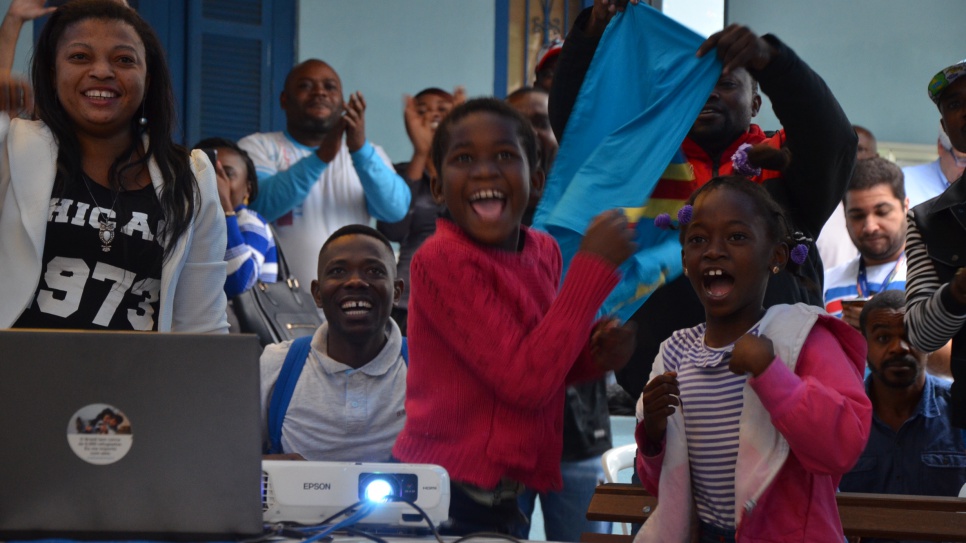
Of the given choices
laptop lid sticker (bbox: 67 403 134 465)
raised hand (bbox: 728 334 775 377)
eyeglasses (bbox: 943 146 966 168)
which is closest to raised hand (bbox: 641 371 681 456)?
raised hand (bbox: 728 334 775 377)

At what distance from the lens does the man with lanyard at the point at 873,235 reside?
4.53 metres

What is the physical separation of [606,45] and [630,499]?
3.87 ft

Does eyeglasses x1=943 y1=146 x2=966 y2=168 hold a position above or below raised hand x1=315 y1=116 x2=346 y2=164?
above

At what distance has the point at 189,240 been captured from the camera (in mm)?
2414

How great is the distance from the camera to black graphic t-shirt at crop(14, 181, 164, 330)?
229 cm

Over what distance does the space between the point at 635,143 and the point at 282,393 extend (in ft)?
3.76

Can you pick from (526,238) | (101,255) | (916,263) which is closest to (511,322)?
(526,238)

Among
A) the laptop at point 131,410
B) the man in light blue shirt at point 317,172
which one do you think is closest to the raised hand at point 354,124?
the man in light blue shirt at point 317,172

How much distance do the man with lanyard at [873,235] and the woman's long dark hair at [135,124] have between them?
2.92 meters

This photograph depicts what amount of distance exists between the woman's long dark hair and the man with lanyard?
9.58 ft

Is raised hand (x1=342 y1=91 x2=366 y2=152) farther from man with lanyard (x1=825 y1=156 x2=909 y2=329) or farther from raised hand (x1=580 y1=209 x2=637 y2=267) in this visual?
raised hand (x1=580 y1=209 x2=637 y2=267)

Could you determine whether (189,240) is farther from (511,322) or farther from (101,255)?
(511,322)

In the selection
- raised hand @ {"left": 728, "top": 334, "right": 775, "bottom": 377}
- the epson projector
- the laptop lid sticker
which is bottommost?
the epson projector

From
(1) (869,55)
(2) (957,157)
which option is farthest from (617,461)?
(1) (869,55)
